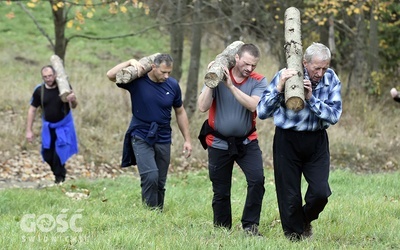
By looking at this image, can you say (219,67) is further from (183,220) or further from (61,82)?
(61,82)

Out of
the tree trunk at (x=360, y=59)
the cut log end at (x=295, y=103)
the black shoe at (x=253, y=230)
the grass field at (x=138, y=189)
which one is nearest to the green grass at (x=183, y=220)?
the grass field at (x=138, y=189)

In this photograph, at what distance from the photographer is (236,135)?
726 centimetres

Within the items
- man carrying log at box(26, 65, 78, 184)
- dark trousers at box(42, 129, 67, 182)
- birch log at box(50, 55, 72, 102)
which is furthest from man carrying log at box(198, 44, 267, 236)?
dark trousers at box(42, 129, 67, 182)

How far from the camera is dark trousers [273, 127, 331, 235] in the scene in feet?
21.3

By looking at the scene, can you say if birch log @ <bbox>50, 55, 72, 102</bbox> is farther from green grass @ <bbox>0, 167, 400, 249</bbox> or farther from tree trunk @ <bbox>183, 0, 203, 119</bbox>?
tree trunk @ <bbox>183, 0, 203, 119</bbox>

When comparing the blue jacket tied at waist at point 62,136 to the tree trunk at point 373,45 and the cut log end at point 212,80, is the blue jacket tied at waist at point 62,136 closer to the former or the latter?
the cut log end at point 212,80

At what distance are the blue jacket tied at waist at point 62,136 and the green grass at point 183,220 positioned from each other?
0.57 m

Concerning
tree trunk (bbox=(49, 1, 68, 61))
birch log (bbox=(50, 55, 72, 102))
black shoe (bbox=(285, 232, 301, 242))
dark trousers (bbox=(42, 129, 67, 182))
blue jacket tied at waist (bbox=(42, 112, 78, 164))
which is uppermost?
tree trunk (bbox=(49, 1, 68, 61))

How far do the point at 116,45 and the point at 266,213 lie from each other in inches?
839

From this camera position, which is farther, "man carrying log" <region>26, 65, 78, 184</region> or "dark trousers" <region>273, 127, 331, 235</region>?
"man carrying log" <region>26, 65, 78, 184</region>

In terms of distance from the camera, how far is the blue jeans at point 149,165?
27.8 feet

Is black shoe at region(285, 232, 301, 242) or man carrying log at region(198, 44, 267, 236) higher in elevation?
man carrying log at region(198, 44, 267, 236)

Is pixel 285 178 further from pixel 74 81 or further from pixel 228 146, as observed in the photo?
pixel 74 81

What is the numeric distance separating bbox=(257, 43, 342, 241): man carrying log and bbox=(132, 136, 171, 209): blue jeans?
87.4 inches
